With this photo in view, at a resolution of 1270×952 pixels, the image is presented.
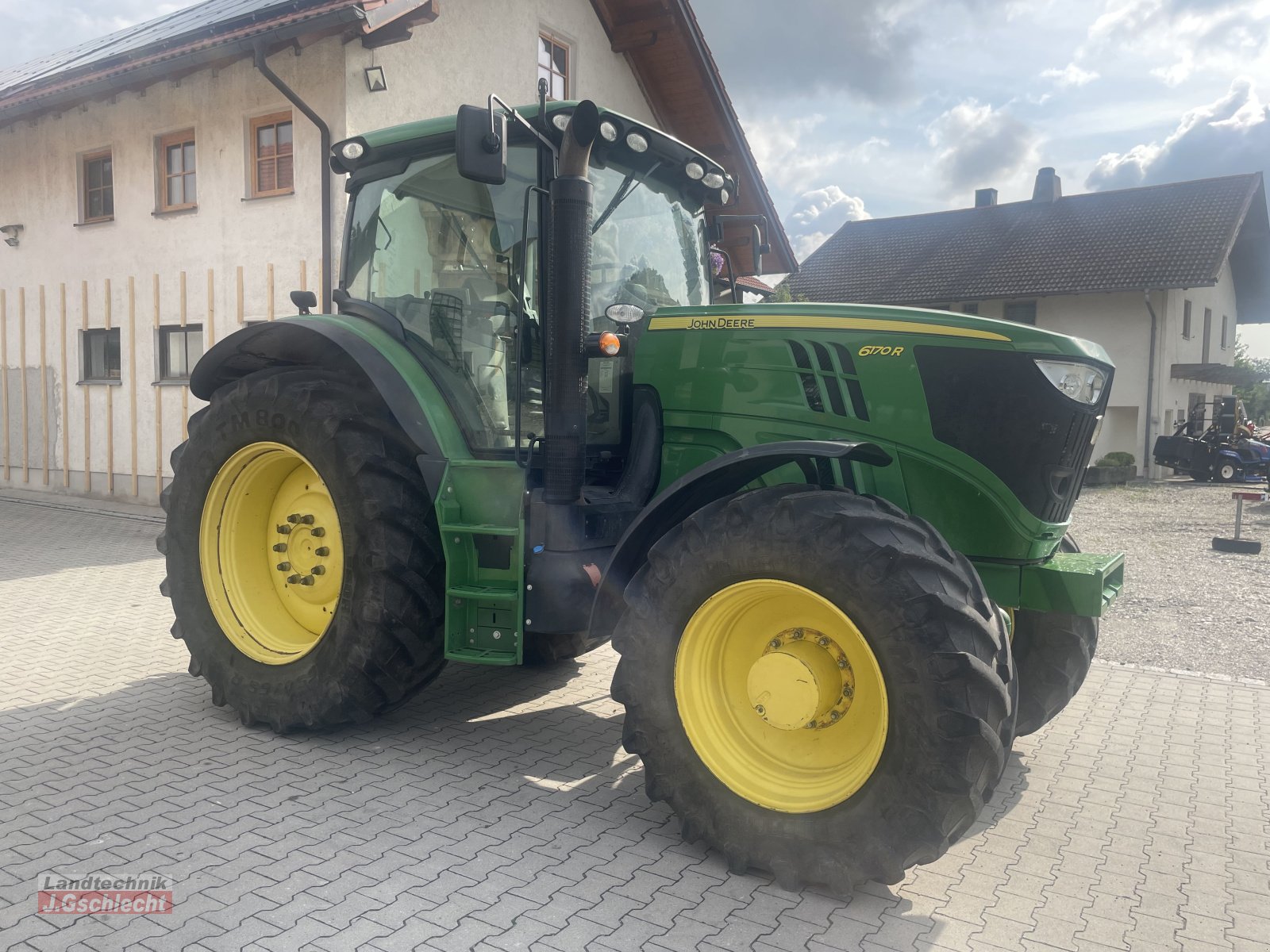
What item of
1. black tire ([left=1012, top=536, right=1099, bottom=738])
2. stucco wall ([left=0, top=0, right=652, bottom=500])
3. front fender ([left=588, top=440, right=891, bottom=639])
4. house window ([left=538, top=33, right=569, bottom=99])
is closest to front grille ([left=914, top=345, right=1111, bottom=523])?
front fender ([left=588, top=440, right=891, bottom=639])

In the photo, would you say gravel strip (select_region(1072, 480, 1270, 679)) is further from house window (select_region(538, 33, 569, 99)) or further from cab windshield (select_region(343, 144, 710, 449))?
house window (select_region(538, 33, 569, 99))

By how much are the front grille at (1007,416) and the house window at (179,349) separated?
10.1m

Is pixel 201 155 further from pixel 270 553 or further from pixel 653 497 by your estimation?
pixel 653 497

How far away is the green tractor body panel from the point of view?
320 centimetres

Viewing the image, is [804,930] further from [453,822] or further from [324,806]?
[324,806]

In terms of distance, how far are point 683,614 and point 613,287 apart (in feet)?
4.95

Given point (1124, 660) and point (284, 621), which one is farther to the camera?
point (1124, 660)

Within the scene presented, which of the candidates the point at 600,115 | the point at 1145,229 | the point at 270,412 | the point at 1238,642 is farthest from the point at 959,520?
the point at 1145,229

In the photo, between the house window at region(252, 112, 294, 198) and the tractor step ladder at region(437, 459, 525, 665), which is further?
the house window at region(252, 112, 294, 198)

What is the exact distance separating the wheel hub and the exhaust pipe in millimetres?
978

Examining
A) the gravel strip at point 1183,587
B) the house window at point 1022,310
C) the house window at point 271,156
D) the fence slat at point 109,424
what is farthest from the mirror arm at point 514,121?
the house window at point 1022,310

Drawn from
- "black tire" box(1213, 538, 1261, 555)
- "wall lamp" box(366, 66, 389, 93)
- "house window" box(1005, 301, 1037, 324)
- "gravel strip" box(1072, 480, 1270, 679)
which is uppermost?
"wall lamp" box(366, 66, 389, 93)

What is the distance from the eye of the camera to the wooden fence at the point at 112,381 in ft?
36.4

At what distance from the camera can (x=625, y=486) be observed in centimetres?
385
